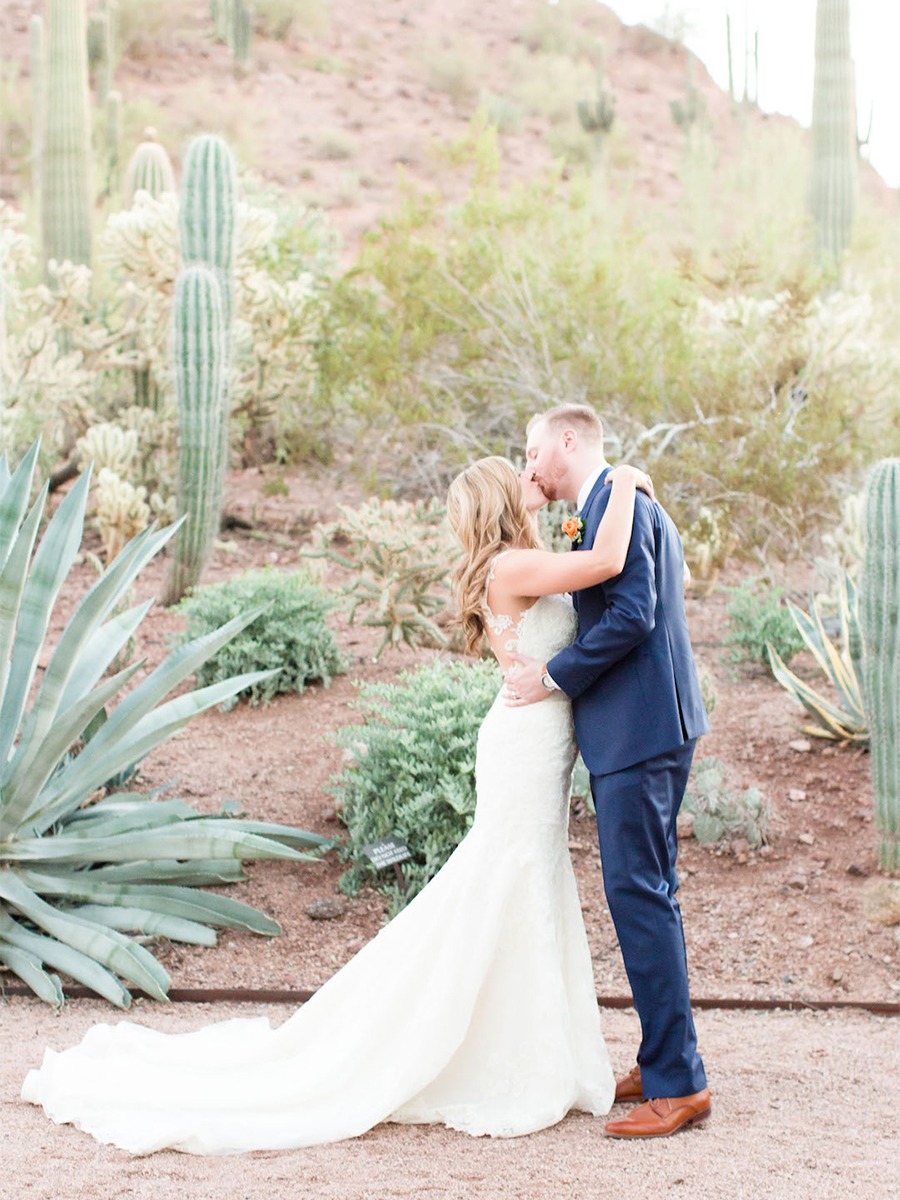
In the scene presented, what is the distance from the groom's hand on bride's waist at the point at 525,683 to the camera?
3.46 meters

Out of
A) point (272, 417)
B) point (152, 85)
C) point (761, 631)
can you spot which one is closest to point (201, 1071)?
point (761, 631)

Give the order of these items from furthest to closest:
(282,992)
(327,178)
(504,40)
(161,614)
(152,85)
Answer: (504,40), (152,85), (327,178), (161,614), (282,992)

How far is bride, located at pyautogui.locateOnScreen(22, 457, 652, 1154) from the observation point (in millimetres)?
3354

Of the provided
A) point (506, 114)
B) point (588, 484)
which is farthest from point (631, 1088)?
point (506, 114)

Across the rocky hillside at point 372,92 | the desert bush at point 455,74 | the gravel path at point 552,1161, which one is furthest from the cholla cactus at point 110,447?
the desert bush at point 455,74

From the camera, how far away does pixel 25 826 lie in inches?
191

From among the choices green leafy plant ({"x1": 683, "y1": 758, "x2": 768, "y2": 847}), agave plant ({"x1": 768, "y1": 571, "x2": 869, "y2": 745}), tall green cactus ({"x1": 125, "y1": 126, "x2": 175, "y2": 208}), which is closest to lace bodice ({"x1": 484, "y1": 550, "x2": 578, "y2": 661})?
green leafy plant ({"x1": 683, "y1": 758, "x2": 768, "y2": 847})

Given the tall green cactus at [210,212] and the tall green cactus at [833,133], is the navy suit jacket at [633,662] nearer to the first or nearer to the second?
the tall green cactus at [210,212]

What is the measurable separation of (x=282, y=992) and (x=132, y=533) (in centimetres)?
522

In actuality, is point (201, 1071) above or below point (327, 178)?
below

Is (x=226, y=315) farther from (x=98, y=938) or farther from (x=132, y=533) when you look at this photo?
(x=98, y=938)

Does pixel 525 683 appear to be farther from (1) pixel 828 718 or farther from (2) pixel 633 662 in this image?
(1) pixel 828 718

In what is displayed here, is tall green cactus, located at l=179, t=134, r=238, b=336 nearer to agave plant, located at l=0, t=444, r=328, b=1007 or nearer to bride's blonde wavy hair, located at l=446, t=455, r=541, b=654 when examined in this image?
agave plant, located at l=0, t=444, r=328, b=1007

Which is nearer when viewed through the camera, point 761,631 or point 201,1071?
point 201,1071
